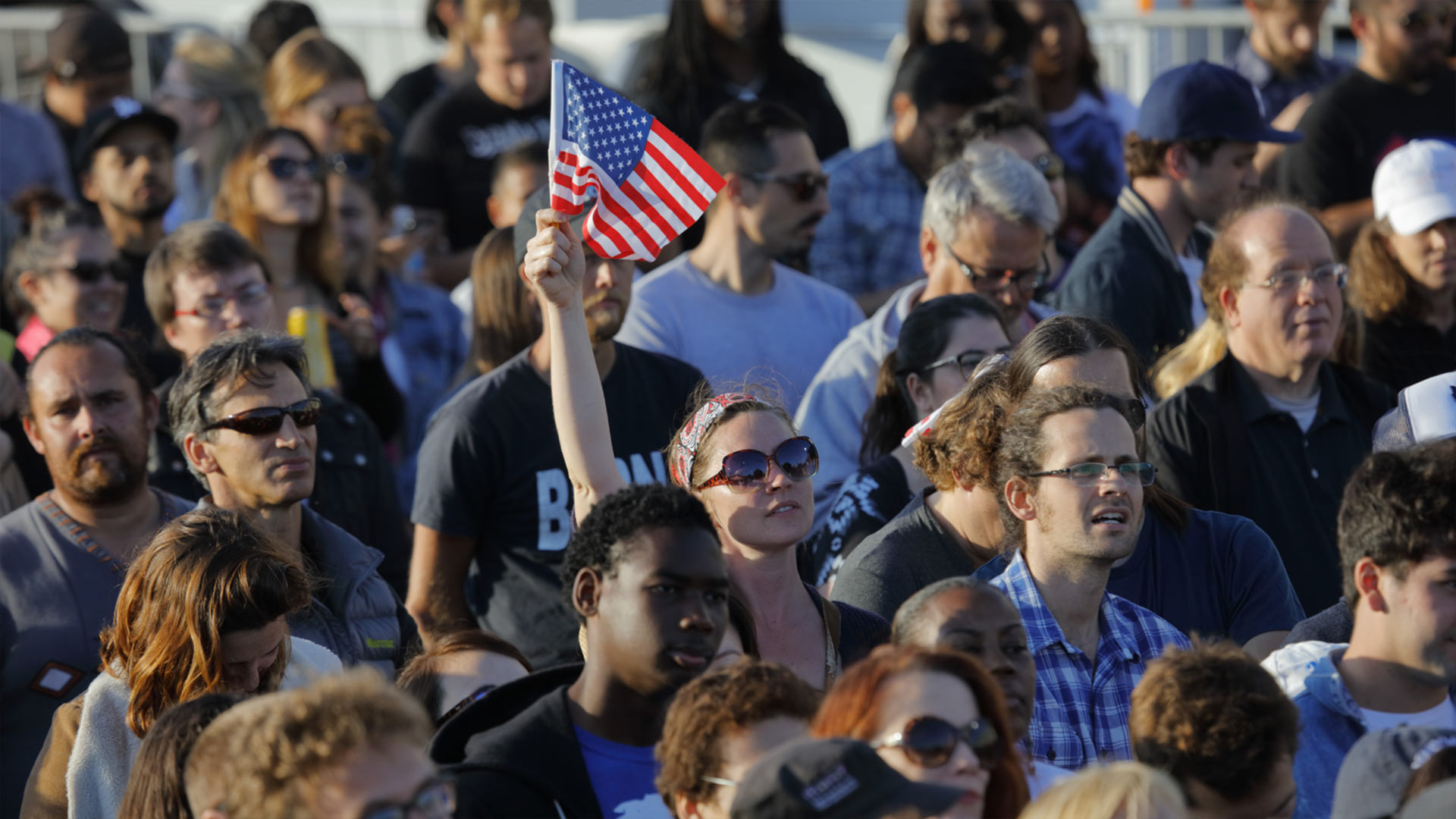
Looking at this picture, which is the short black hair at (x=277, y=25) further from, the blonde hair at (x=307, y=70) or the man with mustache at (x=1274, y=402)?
the man with mustache at (x=1274, y=402)

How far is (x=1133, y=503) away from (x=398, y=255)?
4909 millimetres

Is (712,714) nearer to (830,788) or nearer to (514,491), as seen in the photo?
(830,788)

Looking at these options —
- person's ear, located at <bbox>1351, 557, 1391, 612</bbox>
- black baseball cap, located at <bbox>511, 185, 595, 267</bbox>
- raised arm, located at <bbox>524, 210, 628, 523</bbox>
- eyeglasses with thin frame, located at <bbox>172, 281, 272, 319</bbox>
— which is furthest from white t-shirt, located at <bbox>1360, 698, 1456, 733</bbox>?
eyeglasses with thin frame, located at <bbox>172, 281, 272, 319</bbox>

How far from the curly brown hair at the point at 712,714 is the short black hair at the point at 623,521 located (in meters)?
0.48

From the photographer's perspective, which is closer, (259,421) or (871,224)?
(259,421)

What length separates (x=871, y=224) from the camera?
26.1 feet

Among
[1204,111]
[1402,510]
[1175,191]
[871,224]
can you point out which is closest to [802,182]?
[871,224]

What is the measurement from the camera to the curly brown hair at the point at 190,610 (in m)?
4.00

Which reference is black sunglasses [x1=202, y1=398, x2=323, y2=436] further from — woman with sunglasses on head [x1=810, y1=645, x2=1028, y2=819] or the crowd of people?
woman with sunglasses on head [x1=810, y1=645, x2=1028, y2=819]

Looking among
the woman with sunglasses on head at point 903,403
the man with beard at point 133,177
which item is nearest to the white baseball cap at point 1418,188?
the woman with sunglasses on head at point 903,403

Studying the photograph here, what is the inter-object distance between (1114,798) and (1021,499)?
1426 millimetres

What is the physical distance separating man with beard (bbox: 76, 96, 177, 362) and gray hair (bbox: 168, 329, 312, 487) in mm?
2341

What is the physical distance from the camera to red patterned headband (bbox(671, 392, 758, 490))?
4621 mm

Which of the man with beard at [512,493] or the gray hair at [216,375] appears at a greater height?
the gray hair at [216,375]
